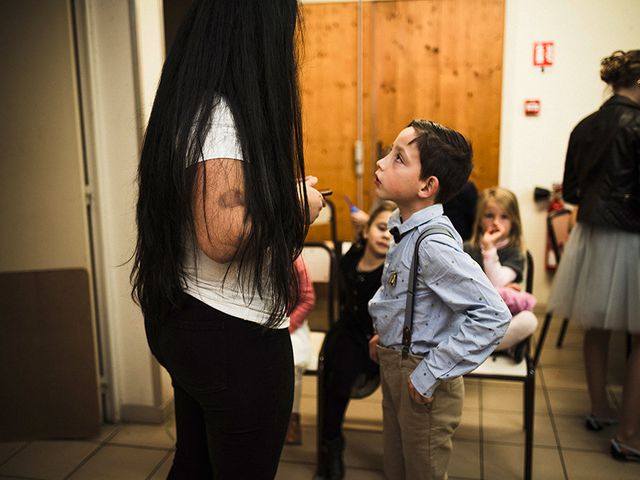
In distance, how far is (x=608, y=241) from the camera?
229 cm

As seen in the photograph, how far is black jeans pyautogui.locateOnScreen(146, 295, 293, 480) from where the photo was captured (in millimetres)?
1048

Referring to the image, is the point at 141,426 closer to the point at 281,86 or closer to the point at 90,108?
the point at 90,108

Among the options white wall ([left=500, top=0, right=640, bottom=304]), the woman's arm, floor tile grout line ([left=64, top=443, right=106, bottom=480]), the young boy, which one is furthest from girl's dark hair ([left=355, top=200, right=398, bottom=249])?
white wall ([left=500, top=0, right=640, bottom=304])

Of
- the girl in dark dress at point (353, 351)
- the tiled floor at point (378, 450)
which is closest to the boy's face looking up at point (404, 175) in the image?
the girl in dark dress at point (353, 351)

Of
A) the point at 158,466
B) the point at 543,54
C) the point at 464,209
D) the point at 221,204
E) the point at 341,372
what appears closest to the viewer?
the point at 221,204

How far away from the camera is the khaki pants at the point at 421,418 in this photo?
1416 millimetres

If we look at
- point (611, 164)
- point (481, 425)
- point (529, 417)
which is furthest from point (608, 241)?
A: point (481, 425)

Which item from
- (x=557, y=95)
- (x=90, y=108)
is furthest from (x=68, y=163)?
(x=557, y=95)

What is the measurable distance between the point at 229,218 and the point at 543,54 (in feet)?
11.4

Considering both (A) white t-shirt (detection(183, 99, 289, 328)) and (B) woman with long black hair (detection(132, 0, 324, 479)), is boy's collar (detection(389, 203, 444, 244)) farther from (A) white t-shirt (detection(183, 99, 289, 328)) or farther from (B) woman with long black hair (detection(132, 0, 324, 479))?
(A) white t-shirt (detection(183, 99, 289, 328))

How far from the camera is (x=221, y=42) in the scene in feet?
3.28

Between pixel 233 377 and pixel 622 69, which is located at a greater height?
pixel 622 69

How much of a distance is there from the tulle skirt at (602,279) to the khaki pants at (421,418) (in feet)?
3.74

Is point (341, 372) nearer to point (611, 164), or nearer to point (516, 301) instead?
point (516, 301)
